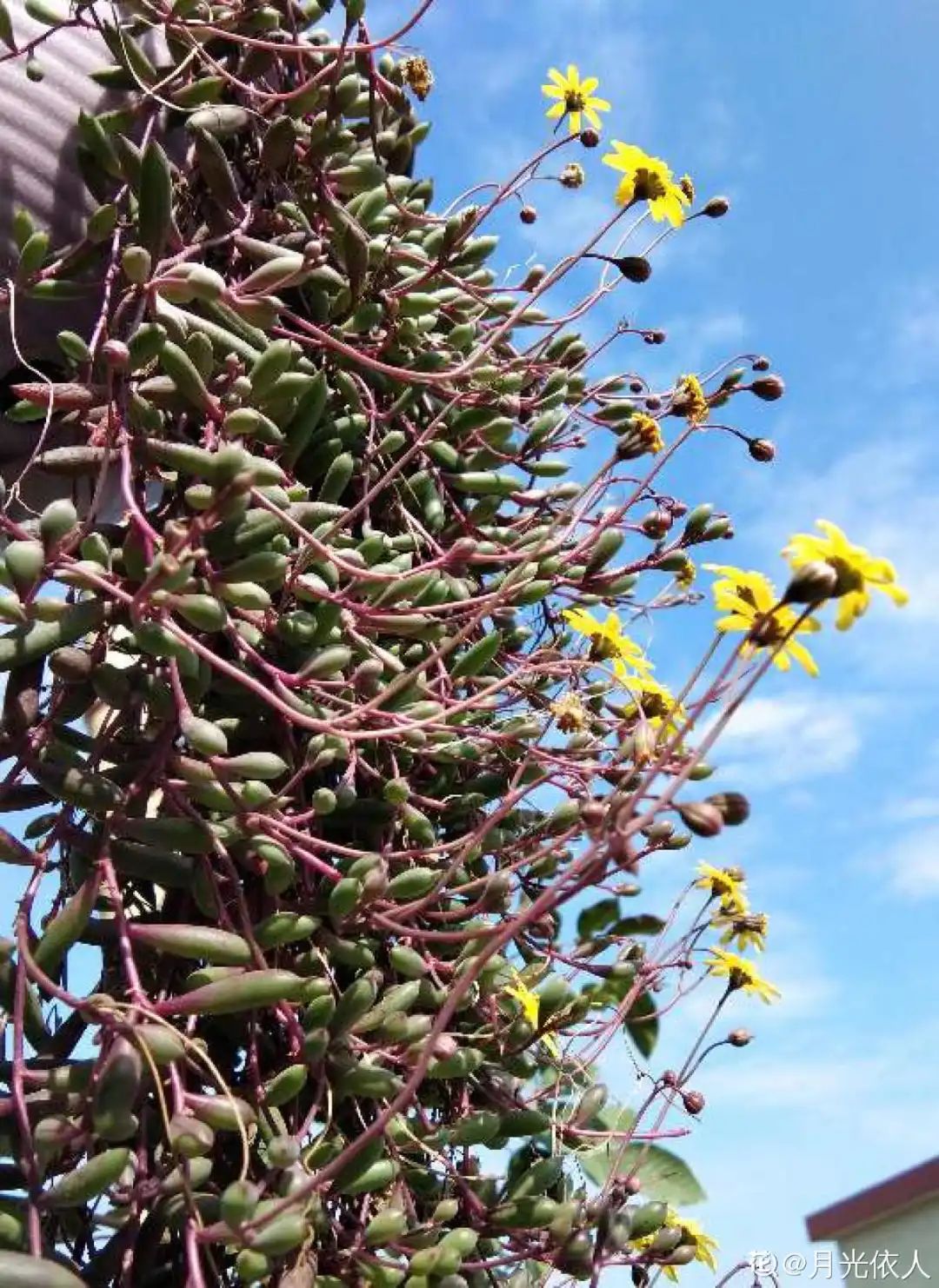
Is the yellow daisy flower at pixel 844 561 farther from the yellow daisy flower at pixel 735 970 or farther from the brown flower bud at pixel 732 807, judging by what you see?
the yellow daisy flower at pixel 735 970

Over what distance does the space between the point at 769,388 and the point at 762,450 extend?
0.23 feet

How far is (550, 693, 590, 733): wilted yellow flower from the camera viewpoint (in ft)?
3.49

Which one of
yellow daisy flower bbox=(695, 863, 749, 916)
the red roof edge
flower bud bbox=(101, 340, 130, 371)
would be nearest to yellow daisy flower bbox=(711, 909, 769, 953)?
yellow daisy flower bbox=(695, 863, 749, 916)

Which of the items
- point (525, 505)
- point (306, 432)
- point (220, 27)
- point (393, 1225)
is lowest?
point (393, 1225)

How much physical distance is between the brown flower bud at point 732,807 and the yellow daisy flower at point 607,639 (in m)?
0.50

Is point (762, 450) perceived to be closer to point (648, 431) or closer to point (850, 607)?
point (648, 431)

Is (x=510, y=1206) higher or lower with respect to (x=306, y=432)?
lower

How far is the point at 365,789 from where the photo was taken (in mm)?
945

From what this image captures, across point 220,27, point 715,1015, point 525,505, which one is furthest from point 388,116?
point 715,1015

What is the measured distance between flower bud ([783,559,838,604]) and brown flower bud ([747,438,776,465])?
2.62 ft

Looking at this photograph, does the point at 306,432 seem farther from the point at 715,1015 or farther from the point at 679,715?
the point at 715,1015

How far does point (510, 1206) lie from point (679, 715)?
361 millimetres

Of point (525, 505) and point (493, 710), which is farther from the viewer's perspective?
point (525, 505)

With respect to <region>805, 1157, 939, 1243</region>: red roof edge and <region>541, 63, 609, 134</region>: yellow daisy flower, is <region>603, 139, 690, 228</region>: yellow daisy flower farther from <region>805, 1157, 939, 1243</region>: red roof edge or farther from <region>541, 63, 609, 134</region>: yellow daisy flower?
<region>805, 1157, 939, 1243</region>: red roof edge
